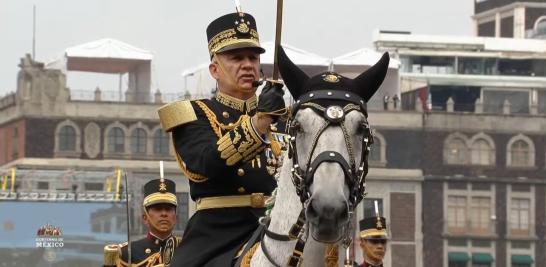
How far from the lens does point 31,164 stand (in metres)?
133

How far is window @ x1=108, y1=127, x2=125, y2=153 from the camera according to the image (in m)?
138

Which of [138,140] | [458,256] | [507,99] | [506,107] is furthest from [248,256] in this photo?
[507,99]

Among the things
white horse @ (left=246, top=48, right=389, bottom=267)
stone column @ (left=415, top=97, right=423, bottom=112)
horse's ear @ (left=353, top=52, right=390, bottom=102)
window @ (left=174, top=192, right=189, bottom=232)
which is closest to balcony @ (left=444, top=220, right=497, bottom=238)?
stone column @ (left=415, top=97, right=423, bottom=112)

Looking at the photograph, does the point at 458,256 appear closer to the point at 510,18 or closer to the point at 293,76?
the point at 510,18

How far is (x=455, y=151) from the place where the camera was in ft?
463

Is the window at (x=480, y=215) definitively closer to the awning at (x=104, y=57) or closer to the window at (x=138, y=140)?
the window at (x=138, y=140)

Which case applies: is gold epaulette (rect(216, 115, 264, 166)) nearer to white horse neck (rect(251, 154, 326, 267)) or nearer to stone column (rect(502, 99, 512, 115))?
white horse neck (rect(251, 154, 326, 267))

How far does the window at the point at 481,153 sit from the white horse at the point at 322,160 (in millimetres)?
131408

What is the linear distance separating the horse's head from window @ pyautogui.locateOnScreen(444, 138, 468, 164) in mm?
130985

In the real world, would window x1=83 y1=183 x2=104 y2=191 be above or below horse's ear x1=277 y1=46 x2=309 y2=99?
below

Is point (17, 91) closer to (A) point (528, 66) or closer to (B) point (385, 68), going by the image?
(A) point (528, 66)

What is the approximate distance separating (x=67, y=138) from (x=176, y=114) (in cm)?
12606

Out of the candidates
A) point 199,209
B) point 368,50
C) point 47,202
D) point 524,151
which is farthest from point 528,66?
point 199,209

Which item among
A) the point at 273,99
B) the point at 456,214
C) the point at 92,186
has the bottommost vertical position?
the point at 456,214
